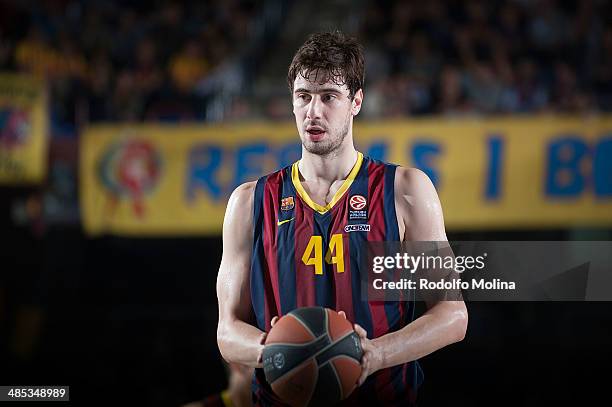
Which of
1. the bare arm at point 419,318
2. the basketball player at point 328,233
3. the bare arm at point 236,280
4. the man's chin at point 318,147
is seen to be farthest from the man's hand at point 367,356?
the man's chin at point 318,147

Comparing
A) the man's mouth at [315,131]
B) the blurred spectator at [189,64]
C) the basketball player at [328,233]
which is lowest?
the basketball player at [328,233]

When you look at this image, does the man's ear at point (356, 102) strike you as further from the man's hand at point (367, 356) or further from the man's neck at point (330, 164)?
the man's hand at point (367, 356)

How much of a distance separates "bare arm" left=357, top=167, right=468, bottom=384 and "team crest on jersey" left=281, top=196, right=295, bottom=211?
1.63 ft

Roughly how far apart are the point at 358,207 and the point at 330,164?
256 mm

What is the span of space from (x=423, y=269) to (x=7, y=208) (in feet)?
22.9

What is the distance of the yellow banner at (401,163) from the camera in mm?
8406

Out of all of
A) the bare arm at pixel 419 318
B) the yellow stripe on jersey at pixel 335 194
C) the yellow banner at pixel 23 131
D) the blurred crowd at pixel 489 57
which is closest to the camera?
the bare arm at pixel 419 318

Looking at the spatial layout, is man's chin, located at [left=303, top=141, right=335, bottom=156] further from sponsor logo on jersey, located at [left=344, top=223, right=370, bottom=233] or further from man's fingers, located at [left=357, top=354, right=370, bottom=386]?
man's fingers, located at [left=357, top=354, right=370, bottom=386]

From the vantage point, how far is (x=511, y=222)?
28.2 ft

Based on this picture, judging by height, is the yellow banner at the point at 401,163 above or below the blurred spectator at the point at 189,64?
below

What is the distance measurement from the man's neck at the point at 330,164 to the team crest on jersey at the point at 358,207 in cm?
14

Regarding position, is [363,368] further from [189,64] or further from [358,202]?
[189,64]

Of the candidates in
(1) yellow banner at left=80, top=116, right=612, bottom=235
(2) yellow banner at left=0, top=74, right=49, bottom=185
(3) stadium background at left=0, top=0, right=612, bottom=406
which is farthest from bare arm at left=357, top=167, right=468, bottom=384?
(2) yellow banner at left=0, top=74, right=49, bottom=185

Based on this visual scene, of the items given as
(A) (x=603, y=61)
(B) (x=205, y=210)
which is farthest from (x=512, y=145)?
(B) (x=205, y=210)
